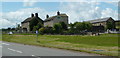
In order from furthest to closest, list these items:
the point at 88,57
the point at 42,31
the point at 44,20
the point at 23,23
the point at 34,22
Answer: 1. the point at 23,23
2. the point at 44,20
3. the point at 34,22
4. the point at 42,31
5. the point at 88,57

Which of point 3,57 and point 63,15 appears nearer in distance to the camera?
point 3,57

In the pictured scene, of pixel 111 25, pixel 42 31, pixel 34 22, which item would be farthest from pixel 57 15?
pixel 42 31

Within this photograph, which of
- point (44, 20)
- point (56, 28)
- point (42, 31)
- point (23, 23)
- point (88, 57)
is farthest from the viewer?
point (23, 23)

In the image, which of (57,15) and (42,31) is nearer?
(42,31)

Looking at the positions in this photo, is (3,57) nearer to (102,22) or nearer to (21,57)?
(21,57)

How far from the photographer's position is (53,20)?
123375 mm

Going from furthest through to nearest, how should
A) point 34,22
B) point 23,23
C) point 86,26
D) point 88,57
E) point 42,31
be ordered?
point 23,23
point 34,22
point 86,26
point 42,31
point 88,57

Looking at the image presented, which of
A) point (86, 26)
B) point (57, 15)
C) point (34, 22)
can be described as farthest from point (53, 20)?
point (86, 26)

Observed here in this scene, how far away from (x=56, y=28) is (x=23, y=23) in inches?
2517

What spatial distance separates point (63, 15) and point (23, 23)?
122ft

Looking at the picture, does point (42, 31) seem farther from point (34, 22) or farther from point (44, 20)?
point (44, 20)

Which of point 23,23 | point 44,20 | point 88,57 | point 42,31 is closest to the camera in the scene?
point 88,57

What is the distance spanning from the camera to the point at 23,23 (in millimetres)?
148250

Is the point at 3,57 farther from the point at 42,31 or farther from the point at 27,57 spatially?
the point at 42,31
